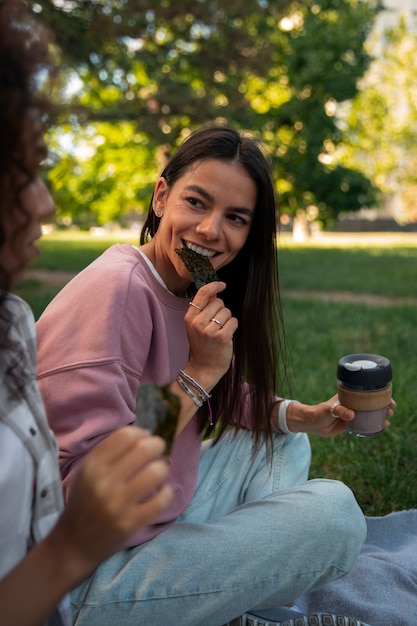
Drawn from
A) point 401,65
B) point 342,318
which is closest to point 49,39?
point 342,318

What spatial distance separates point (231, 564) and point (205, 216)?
3.32 feet

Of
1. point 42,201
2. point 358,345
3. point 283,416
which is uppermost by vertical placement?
point 42,201

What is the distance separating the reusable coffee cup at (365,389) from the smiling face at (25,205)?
4.06ft

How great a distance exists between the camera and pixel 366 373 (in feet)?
6.89

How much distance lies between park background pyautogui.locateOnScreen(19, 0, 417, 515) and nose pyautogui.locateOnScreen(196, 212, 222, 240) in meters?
0.54

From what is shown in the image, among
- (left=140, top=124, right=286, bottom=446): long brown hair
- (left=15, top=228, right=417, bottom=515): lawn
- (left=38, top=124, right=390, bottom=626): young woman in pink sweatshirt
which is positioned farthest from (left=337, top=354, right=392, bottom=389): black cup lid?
(left=15, top=228, right=417, bottom=515): lawn

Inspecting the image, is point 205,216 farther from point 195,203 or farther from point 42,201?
point 42,201

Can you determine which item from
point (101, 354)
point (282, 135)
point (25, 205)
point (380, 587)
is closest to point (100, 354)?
point (101, 354)

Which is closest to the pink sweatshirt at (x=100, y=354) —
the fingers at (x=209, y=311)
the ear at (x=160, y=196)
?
the fingers at (x=209, y=311)

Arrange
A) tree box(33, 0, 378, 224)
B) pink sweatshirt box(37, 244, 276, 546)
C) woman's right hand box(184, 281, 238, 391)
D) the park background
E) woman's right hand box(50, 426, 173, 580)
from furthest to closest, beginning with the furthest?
tree box(33, 0, 378, 224), the park background, woman's right hand box(184, 281, 238, 391), pink sweatshirt box(37, 244, 276, 546), woman's right hand box(50, 426, 173, 580)

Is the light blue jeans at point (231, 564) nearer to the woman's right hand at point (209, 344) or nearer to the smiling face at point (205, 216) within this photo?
the woman's right hand at point (209, 344)

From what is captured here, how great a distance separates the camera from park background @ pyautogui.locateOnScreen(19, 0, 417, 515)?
346 cm

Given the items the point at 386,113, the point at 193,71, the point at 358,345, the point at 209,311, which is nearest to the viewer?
the point at 209,311

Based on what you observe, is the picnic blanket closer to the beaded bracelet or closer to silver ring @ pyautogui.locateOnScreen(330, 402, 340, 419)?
silver ring @ pyautogui.locateOnScreen(330, 402, 340, 419)
